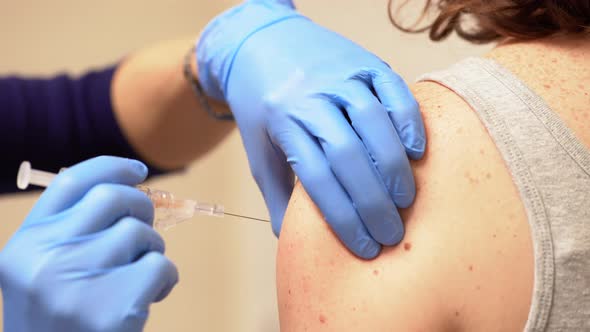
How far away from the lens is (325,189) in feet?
2.25

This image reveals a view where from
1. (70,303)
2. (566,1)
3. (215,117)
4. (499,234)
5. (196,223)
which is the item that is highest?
(566,1)

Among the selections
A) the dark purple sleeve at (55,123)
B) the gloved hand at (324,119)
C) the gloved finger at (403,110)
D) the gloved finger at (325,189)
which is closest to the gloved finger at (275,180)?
the gloved hand at (324,119)

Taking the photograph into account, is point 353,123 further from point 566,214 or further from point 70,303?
point 70,303

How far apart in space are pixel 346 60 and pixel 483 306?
0.43 metres

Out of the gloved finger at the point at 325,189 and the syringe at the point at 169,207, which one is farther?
the syringe at the point at 169,207

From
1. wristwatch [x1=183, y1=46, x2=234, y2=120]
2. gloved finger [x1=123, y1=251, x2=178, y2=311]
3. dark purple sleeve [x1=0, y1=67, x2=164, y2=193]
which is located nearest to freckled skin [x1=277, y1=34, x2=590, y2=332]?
gloved finger [x1=123, y1=251, x2=178, y2=311]

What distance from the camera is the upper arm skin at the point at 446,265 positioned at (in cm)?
58

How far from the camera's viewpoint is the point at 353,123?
73 cm

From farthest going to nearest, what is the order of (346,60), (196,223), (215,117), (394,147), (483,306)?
(196,223)
(215,117)
(346,60)
(394,147)
(483,306)

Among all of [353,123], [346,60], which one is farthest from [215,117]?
[353,123]

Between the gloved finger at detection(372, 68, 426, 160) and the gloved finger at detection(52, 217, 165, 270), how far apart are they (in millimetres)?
328

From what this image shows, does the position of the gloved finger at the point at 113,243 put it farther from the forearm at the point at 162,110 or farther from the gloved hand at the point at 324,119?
the forearm at the point at 162,110

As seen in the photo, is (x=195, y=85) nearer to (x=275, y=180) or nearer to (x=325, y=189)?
(x=275, y=180)

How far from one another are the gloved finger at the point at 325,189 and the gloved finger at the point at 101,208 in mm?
203
